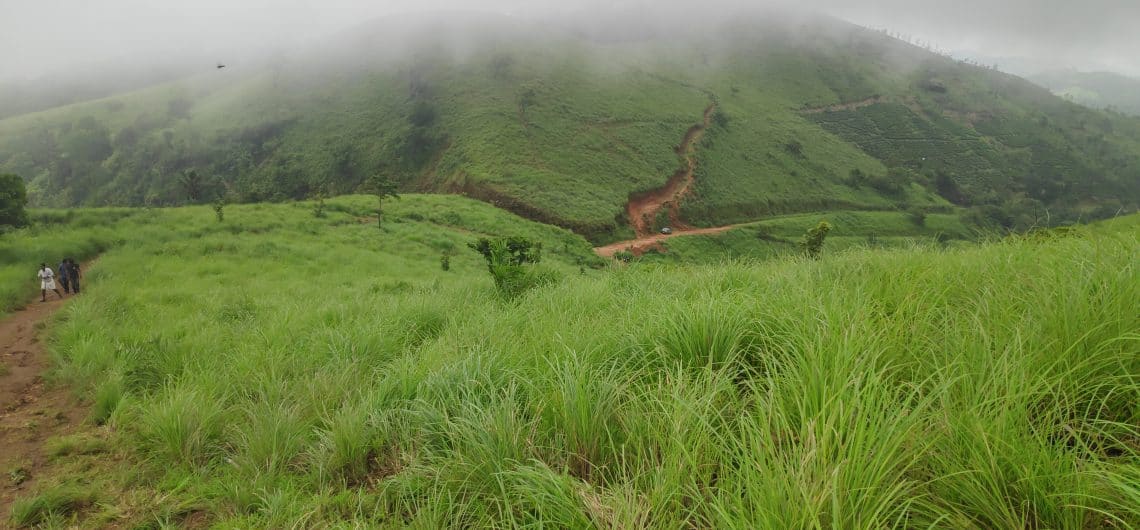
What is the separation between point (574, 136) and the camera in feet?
200

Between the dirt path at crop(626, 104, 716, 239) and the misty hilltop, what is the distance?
3.36ft

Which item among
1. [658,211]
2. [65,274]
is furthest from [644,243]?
[65,274]

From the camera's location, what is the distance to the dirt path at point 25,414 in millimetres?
3827

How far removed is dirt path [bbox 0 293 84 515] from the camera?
3.83 m

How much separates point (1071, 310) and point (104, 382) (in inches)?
322

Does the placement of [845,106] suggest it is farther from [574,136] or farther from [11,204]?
[11,204]

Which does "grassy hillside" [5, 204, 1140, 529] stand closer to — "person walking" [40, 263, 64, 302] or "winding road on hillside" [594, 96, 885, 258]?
"person walking" [40, 263, 64, 302]

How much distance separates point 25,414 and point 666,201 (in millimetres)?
53155

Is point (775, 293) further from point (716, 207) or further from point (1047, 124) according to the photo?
point (1047, 124)

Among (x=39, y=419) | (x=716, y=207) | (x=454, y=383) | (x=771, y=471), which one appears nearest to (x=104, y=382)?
(x=39, y=419)

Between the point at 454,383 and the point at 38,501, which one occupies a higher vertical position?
the point at 454,383

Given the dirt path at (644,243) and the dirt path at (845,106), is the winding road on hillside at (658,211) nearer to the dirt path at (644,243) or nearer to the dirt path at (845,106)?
the dirt path at (644,243)

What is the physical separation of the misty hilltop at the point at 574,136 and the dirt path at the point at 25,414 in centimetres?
3813

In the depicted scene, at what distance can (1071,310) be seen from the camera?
2254 mm
